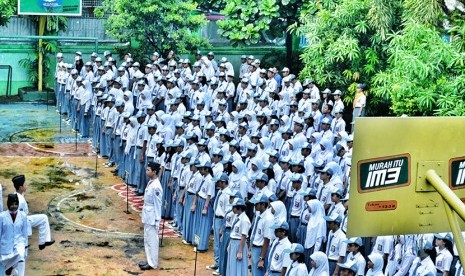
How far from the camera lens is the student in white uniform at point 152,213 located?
13.1m

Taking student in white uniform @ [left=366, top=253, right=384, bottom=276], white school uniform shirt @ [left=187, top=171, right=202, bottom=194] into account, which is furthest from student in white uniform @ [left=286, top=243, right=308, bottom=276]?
white school uniform shirt @ [left=187, top=171, right=202, bottom=194]

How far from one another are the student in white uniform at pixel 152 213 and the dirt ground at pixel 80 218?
216 mm

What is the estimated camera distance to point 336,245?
11820 mm

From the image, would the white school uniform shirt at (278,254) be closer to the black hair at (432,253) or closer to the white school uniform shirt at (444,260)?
the black hair at (432,253)

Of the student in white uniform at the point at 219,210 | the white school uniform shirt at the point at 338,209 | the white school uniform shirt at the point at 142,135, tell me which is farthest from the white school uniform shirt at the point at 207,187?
the white school uniform shirt at the point at 142,135

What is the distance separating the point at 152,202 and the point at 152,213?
0.15 metres

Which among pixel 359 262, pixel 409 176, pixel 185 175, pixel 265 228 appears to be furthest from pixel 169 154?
pixel 409 176

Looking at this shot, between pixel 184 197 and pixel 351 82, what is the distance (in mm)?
6893

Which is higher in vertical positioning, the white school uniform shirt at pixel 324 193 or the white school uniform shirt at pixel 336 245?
the white school uniform shirt at pixel 324 193

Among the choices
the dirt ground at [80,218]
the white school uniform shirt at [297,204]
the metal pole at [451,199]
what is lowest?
A: the dirt ground at [80,218]

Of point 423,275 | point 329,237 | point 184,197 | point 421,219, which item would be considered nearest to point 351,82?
point 184,197

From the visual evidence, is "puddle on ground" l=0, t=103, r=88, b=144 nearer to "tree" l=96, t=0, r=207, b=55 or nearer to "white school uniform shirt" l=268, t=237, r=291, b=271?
"tree" l=96, t=0, r=207, b=55

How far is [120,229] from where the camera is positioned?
49.6 feet

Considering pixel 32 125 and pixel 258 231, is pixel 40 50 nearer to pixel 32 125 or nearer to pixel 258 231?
pixel 32 125
